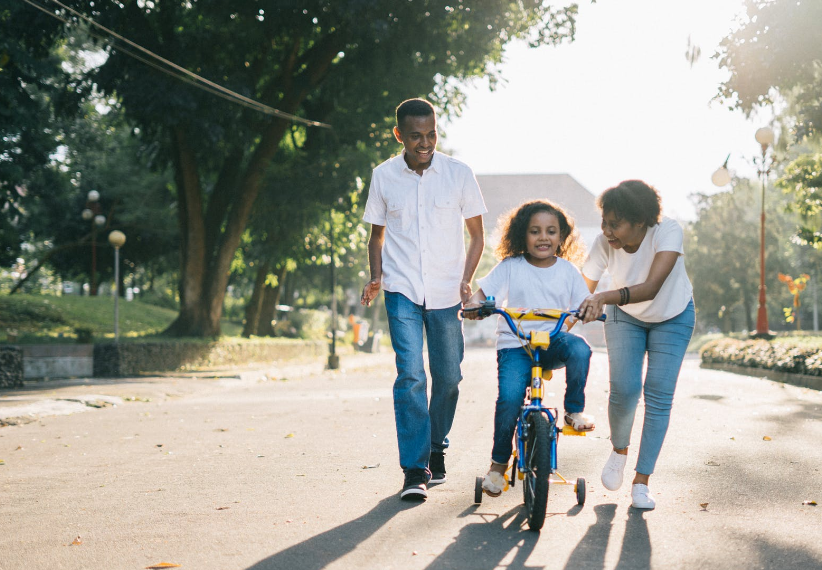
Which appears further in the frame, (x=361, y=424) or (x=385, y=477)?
(x=361, y=424)

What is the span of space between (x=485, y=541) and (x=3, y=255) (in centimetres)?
2788

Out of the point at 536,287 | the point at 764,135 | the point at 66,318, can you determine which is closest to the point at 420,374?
the point at 536,287

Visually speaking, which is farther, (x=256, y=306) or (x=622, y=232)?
(x=256, y=306)

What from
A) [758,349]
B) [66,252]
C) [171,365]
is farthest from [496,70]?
[66,252]

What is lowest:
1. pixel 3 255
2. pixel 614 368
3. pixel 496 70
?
pixel 614 368

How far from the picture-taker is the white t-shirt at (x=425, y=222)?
215 inches

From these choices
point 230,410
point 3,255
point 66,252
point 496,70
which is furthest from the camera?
point 66,252

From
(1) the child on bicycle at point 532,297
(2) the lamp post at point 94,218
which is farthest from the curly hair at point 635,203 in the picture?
(2) the lamp post at point 94,218

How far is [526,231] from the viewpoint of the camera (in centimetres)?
512

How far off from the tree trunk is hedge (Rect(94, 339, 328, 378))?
5164 mm

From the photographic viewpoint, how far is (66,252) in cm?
4091

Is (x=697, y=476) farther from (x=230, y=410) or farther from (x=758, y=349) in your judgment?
(x=758, y=349)

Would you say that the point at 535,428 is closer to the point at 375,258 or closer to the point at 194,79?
the point at 375,258

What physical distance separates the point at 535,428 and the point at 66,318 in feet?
83.1
